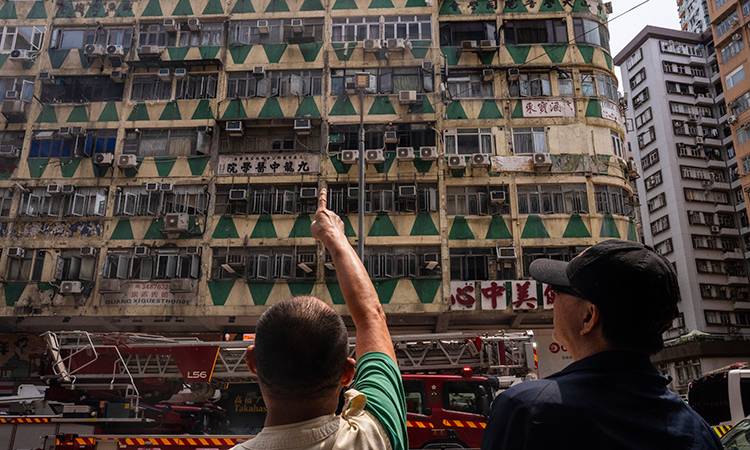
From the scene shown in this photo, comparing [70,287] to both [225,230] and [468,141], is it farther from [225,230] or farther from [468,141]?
[468,141]

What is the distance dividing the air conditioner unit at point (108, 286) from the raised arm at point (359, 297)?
22328mm

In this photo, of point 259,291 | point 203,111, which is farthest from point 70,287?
point 203,111

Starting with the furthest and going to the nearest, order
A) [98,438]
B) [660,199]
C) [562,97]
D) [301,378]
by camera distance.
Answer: [660,199], [562,97], [98,438], [301,378]

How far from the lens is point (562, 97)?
80.9 feet

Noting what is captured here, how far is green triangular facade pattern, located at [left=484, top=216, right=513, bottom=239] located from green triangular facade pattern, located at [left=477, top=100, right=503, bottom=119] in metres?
4.54

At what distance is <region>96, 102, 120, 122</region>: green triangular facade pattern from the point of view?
82.2ft

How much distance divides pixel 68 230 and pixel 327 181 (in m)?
10.8

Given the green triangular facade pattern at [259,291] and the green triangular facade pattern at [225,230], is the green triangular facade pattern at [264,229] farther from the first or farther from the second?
the green triangular facade pattern at [259,291]

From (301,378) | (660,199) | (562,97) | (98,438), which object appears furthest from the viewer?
(660,199)

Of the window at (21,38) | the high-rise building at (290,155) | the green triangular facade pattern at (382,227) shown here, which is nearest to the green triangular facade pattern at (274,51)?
the high-rise building at (290,155)

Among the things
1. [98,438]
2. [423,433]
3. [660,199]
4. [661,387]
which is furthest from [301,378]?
[660,199]

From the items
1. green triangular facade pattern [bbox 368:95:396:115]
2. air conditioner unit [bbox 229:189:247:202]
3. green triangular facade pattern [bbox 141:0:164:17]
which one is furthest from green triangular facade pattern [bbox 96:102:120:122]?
green triangular facade pattern [bbox 368:95:396:115]

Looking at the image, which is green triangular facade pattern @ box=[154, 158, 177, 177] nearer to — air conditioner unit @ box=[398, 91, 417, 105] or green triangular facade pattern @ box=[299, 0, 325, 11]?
green triangular facade pattern @ box=[299, 0, 325, 11]

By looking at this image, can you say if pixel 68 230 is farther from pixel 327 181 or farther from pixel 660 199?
pixel 660 199
